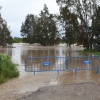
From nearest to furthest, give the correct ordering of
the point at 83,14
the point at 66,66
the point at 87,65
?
the point at 66,66 → the point at 87,65 → the point at 83,14

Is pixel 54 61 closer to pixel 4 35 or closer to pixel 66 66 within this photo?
pixel 66 66

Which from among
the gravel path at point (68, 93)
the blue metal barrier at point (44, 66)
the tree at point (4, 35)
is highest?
the tree at point (4, 35)

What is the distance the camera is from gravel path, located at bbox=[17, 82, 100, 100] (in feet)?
24.1

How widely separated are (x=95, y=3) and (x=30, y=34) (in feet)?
171

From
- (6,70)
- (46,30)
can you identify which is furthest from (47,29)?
(6,70)

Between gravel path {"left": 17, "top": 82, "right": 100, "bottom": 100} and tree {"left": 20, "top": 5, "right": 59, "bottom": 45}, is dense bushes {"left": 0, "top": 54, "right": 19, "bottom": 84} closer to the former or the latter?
gravel path {"left": 17, "top": 82, "right": 100, "bottom": 100}

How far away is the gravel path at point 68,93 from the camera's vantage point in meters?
7.36

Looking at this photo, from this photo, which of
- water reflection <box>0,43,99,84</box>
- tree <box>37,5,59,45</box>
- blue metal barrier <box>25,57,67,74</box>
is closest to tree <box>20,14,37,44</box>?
tree <box>37,5,59,45</box>

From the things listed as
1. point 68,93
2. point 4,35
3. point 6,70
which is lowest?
point 68,93

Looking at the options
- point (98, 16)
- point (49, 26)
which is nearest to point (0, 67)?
point (98, 16)

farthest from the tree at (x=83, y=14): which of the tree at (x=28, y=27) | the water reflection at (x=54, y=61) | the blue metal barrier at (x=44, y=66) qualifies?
the tree at (x=28, y=27)

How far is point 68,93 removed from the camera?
7.84m

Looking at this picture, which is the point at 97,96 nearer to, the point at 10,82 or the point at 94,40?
the point at 10,82

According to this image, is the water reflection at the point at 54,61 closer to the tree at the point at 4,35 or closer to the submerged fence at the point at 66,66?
the submerged fence at the point at 66,66
